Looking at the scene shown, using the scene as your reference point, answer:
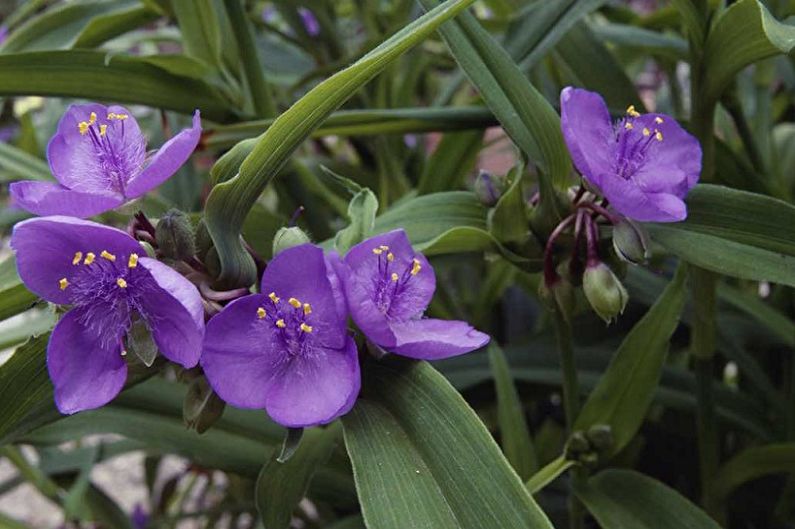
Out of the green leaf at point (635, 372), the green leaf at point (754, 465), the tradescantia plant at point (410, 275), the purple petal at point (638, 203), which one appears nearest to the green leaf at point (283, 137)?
the tradescantia plant at point (410, 275)

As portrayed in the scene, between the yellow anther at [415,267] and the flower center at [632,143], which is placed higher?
the flower center at [632,143]

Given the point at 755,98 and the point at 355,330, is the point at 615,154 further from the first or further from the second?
the point at 755,98

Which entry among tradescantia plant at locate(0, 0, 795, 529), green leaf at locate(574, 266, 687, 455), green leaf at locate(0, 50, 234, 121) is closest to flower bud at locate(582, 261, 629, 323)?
tradescantia plant at locate(0, 0, 795, 529)

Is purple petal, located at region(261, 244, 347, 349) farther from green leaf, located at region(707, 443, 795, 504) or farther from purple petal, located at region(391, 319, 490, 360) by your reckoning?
green leaf, located at region(707, 443, 795, 504)

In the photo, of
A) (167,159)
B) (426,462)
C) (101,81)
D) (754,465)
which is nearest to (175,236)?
(167,159)

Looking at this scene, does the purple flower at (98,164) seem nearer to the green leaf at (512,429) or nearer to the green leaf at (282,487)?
the green leaf at (282,487)

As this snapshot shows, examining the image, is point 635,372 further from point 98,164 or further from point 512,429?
point 98,164
